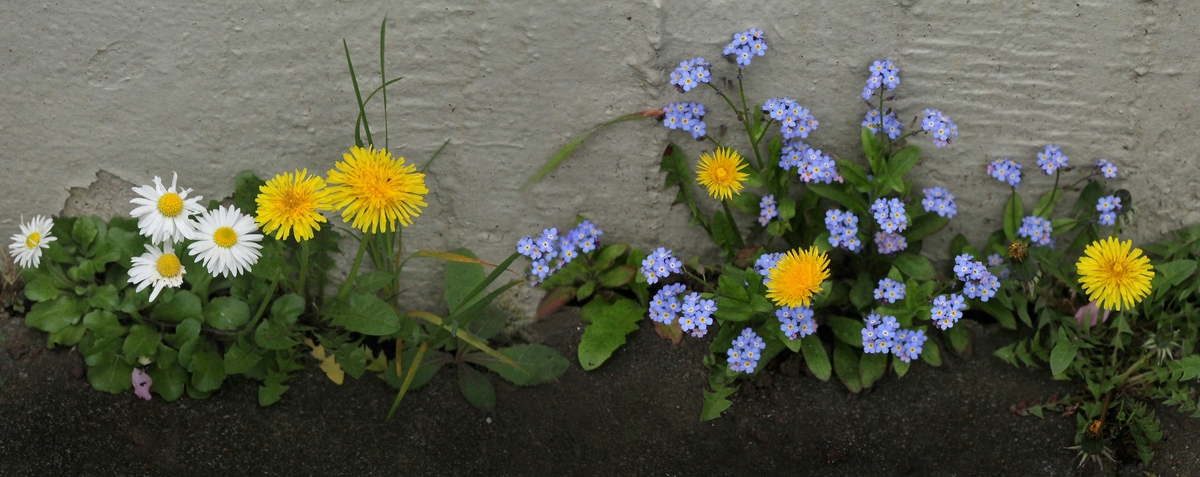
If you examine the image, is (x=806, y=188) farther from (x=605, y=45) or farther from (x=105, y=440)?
(x=105, y=440)

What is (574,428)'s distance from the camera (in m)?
2.45

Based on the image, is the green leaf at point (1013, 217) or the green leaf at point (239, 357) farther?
the green leaf at point (1013, 217)

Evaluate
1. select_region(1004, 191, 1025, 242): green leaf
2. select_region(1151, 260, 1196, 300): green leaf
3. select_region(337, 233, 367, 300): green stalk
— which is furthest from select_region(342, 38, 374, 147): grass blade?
select_region(1151, 260, 1196, 300): green leaf

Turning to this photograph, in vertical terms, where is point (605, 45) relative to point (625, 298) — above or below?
above

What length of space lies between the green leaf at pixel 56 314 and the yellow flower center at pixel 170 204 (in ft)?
1.58

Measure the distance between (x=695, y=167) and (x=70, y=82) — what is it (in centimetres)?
171

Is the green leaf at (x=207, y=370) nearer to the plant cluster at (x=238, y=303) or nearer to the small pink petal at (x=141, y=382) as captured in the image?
the plant cluster at (x=238, y=303)

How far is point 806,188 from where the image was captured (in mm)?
2572

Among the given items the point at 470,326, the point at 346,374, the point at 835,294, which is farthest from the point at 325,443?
the point at 835,294

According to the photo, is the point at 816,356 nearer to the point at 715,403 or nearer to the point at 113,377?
the point at 715,403

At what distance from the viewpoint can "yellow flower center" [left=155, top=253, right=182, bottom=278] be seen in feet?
7.10

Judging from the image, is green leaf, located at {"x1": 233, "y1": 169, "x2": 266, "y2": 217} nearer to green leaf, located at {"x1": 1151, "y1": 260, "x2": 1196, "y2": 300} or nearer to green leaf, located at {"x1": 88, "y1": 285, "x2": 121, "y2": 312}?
green leaf, located at {"x1": 88, "y1": 285, "x2": 121, "y2": 312}

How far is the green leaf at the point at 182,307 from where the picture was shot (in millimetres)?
2301

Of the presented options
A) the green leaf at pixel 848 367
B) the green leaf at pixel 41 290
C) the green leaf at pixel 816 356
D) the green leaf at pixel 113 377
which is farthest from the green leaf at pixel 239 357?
the green leaf at pixel 848 367
